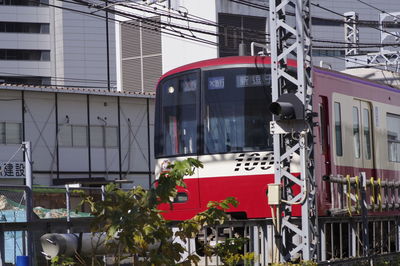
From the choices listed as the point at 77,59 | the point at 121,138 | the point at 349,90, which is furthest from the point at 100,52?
the point at 349,90

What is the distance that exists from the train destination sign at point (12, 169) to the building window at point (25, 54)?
32.7m

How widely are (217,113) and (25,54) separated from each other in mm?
60093

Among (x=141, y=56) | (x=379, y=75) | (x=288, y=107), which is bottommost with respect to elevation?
(x=288, y=107)

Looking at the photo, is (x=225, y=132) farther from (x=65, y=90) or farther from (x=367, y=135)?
(x=65, y=90)

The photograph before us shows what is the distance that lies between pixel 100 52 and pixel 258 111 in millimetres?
57878

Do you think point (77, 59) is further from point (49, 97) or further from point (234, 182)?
point (234, 182)

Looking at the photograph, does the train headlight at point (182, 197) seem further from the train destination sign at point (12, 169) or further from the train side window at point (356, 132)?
the train destination sign at point (12, 169)

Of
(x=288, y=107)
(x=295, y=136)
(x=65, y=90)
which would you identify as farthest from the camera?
(x=65, y=90)

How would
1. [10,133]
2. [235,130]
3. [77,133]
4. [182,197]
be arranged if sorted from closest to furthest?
[235,130]
[182,197]
[10,133]
[77,133]

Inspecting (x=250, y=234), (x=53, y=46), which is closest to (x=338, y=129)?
(x=250, y=234)

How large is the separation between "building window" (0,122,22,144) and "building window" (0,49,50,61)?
30652 mm

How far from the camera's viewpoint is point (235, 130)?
1535 cm

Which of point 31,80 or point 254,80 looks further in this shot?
point 31,80

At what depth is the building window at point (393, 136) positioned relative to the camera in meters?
18.8
